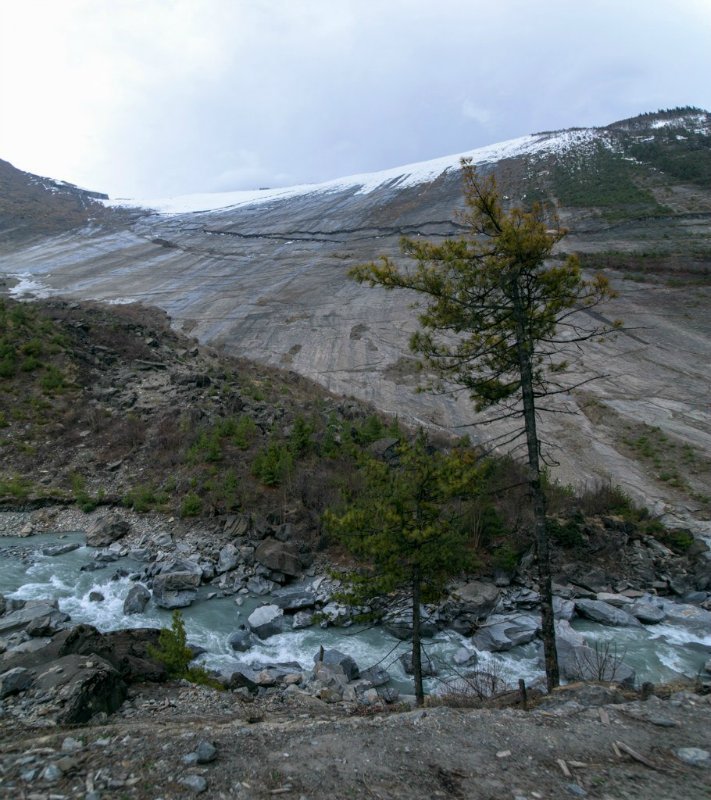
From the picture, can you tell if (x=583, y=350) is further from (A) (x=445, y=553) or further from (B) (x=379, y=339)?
(A) (x=445, y=553)

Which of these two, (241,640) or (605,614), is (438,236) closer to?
(605,614)

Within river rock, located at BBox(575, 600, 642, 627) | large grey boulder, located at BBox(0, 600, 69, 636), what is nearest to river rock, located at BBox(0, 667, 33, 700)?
large grey boulder, located at BBox(0, 600, 69, 636)

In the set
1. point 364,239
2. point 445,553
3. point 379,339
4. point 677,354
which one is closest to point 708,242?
point 677,354

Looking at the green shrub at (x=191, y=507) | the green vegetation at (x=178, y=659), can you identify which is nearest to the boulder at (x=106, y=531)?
the green shrub at (x=191, y=507)

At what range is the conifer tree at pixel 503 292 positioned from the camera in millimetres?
6004

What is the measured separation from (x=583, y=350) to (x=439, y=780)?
75.5 ft

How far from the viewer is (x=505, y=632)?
9016mm

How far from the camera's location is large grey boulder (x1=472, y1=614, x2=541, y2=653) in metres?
8.69

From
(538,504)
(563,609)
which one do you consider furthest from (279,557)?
(538,504)

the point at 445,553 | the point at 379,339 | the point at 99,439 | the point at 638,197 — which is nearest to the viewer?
the point at 445,553

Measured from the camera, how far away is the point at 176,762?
3.64 metres

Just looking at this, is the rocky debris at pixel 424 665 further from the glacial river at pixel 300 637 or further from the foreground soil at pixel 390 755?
the foreground soil at pixel 390 755

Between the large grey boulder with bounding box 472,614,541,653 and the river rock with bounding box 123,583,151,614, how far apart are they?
5.91 m

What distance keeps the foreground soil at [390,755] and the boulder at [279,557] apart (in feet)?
19.3
